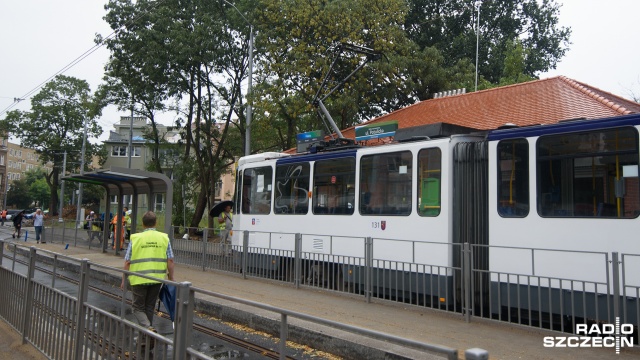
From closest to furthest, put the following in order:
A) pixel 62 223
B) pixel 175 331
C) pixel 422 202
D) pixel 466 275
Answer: pixel 175 331
pixel 466 275
pixel 422 202
pixel 62 223

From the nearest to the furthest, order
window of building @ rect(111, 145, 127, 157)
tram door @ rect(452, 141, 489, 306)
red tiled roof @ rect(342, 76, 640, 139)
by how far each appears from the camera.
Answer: tram door @ rect(452, 141, 489, 306) < red tiled roof @ rect(342, 76, 640, 139) < window of building @ rect(111, 145, 127, 157)

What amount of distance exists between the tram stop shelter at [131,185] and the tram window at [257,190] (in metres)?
2.08

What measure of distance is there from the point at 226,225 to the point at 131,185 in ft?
11.3

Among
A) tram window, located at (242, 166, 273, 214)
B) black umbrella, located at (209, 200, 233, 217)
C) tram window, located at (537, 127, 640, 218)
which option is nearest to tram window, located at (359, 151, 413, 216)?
tram window, located at (537, 127, 640, 218)

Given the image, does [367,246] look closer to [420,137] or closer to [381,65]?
[420,137]

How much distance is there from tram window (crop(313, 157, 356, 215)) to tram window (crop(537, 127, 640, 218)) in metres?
4.38

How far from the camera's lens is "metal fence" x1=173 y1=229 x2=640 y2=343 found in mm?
6973

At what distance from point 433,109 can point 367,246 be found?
1170 centimetres

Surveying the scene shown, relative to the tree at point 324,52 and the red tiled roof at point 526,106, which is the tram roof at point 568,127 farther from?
the tree at point 324,52

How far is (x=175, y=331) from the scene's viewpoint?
4.02 m

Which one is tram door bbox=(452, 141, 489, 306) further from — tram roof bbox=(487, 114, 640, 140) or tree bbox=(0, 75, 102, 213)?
tree bbox=(0, 75, 102, 213)

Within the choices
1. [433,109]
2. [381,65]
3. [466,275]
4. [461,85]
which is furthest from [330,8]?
[466,275]

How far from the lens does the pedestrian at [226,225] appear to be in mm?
14992

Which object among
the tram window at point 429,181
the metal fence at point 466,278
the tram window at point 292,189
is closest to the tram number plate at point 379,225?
the metal fence at point 466,278
